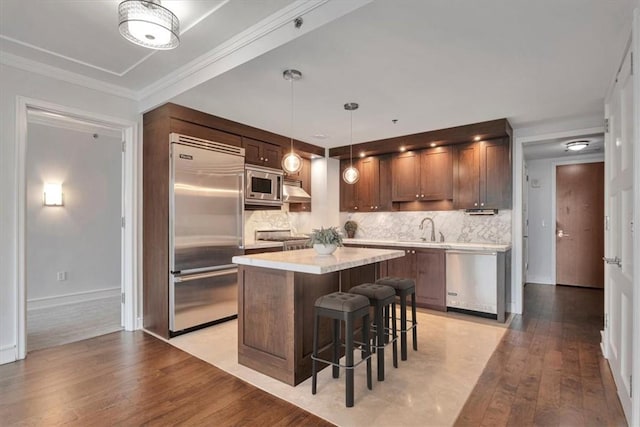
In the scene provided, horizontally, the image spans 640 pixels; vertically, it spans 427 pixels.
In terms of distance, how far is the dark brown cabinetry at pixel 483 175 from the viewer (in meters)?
4.50

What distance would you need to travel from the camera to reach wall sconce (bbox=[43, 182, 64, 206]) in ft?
15.9

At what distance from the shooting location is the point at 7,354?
293 cm

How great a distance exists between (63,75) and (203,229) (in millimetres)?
2038

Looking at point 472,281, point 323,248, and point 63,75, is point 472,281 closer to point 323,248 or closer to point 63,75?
point 323,248

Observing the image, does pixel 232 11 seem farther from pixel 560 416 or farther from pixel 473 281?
pixel 473 281

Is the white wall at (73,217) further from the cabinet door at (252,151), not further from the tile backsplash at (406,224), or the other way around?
the cabinet door at (252,151)

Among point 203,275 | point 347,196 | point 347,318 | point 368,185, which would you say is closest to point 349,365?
point 347,318

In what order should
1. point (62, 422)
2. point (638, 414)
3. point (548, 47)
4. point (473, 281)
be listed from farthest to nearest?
point (473, 281), point (548, 47), point (62, 422), point (638, 414)

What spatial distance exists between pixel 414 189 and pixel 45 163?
18.2 ft

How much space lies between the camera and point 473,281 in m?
4.30

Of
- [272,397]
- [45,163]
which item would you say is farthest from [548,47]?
[45,163]

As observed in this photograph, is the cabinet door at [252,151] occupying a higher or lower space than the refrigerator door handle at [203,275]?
higher

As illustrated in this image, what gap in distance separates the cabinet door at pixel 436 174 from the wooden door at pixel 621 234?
2.04 meters

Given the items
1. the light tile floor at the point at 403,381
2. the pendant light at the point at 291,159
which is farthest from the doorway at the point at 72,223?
the pendant light at the point at 291,159
